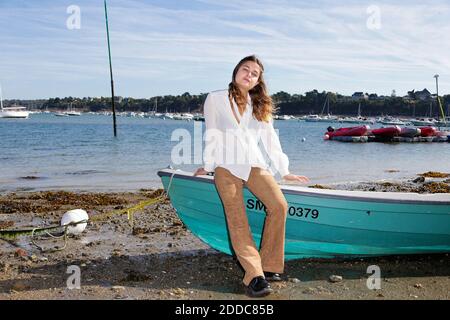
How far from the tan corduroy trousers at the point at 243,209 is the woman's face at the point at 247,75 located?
34.2 inches

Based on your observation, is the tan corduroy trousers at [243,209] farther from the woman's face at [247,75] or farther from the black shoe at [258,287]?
the woman's face at [247,75]

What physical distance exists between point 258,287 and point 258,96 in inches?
76.7

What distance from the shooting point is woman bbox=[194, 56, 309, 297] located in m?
5.25

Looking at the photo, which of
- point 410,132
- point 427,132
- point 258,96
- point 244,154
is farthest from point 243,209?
point 427,132

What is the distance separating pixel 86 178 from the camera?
18812mm

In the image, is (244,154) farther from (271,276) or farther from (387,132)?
(387,132)

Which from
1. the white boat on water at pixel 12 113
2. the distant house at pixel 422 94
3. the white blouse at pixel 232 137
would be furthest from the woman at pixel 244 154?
the distant house at pixel 422 94

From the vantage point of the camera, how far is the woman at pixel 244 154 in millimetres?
5254

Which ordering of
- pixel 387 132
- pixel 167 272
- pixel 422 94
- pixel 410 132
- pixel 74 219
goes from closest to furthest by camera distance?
pixel 167 272 < pixel 74 219 < pixel 387 132 < pixel 410 132 < pixel 422 94

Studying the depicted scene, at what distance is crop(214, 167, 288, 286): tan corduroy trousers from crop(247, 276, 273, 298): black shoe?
0.04 m

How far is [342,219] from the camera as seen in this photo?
632cm

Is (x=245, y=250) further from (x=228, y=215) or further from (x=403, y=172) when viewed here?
(x=403, y=172)

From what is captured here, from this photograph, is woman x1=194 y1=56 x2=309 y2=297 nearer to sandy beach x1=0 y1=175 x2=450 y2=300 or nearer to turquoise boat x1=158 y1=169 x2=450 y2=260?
sandy beach x1=0 y1=175 x2=450 y2=300

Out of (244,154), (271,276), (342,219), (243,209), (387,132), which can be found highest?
(244,154)
